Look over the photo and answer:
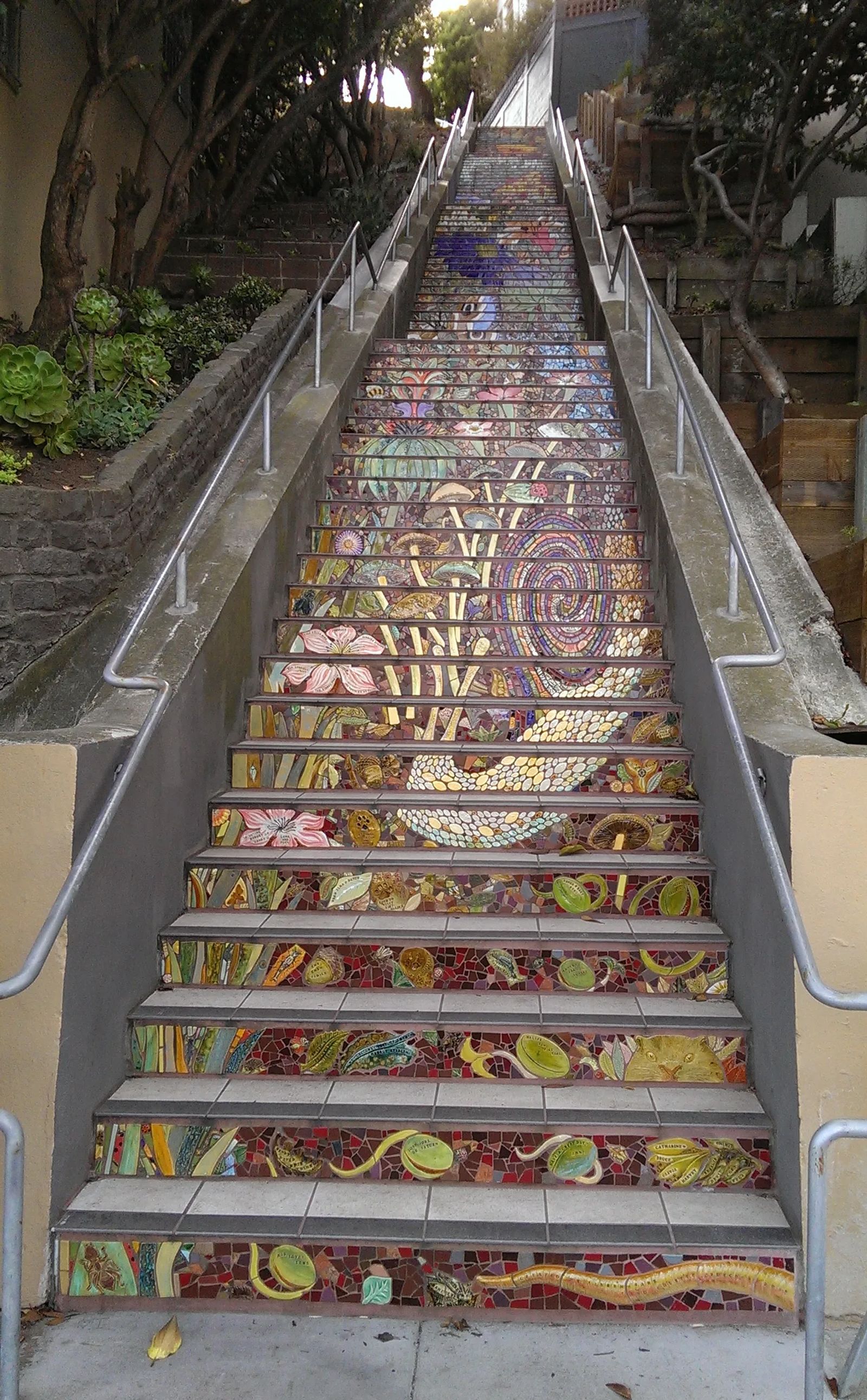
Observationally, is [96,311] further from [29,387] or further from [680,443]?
[680,443]

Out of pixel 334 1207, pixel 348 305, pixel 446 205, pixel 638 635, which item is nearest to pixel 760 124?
pixel 446 205

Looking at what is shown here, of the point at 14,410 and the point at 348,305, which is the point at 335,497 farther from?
the point at 348,305

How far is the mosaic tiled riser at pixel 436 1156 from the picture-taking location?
8.69ft

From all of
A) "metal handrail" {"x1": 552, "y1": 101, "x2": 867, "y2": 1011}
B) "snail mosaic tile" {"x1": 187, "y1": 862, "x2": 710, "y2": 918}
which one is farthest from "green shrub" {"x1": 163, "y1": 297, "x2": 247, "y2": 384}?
"snail mosaic tile" {"x1": 187, "y1": 862, "x2": 710, "y2": 918}

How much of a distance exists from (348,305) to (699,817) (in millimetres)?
5147

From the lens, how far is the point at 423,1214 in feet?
8.30

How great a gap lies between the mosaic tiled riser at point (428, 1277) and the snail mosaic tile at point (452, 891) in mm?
1131

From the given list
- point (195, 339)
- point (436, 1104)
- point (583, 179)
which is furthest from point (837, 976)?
point (583, 179)

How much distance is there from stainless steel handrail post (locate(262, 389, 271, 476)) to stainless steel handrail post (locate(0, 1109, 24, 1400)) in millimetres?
3524

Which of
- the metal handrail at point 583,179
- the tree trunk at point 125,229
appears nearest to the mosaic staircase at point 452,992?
the metal handrail at point 583,179

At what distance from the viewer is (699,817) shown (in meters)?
3.61

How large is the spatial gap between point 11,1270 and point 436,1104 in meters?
1.15

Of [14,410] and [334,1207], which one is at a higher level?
[14,410]

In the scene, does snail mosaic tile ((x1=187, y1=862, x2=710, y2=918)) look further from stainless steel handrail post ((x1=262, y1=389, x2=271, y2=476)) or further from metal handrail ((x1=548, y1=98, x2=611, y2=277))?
metal handrail ((x1=548, y1=98, x2=611, y2=277))
